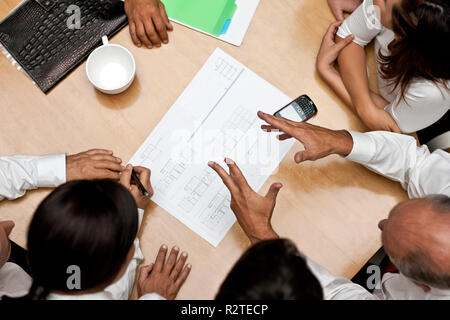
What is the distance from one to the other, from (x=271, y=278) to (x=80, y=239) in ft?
1.15

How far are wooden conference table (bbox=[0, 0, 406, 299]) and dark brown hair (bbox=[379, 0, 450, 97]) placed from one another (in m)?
0.17

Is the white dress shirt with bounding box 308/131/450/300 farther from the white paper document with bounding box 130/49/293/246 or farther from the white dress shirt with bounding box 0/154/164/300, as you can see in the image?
the white dress shirt with bounding box 0/154/164/300

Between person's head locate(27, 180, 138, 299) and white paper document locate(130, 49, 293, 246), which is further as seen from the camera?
white paper document locate(130, 49, 293, 246)

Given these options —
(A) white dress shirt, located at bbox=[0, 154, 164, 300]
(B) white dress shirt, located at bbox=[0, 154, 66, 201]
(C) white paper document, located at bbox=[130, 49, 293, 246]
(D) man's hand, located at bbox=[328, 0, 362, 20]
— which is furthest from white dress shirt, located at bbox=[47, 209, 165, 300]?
(D) man's hand, located at bbox=[328, 0, 362, 20]

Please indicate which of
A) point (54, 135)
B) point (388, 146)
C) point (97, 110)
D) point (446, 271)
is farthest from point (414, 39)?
point (54, 135)

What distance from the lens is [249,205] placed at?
0.92 m

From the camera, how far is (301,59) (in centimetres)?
105

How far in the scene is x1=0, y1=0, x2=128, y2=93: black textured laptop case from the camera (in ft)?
3.21

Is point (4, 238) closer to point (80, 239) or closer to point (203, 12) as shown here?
point (80, 239)

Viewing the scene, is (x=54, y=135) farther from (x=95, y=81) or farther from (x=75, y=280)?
(x=75, y=280)

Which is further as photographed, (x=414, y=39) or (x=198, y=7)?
(x=198, y=7)

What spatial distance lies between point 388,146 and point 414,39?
256mm

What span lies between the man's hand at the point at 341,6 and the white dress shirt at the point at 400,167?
34 cm

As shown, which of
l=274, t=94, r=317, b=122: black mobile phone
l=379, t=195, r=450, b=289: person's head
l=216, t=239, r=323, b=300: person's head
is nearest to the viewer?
l=216, t=239, r=323, b=300: person's head
